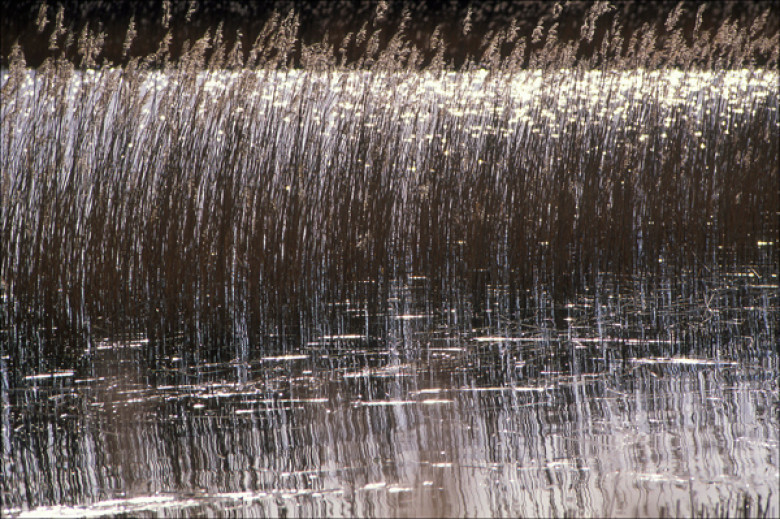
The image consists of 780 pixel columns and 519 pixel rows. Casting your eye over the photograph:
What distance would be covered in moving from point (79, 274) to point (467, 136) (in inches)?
62.0

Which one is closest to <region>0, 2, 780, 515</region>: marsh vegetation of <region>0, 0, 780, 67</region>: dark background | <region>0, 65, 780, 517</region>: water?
<region>0, 65, 780, 517</region>: water

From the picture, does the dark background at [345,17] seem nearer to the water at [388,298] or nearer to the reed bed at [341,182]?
the reed bed at [341,182]

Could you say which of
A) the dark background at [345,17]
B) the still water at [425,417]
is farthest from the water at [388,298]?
the dark background at [345,17]

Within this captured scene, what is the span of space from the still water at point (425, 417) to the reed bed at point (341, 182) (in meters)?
0.29

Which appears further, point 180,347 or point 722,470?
point 180,347

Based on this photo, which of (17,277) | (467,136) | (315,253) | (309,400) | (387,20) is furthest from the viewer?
(387,20)

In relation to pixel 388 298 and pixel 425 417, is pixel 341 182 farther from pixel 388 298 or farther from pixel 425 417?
pixel 425 417

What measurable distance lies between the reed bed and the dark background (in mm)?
5582

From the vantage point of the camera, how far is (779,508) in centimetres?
151

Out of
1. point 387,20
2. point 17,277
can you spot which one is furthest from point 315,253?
point 387,20

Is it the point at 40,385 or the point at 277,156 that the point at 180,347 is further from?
the point at 277,156

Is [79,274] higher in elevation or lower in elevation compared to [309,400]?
higher

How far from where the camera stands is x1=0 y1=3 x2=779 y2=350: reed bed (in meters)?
2.98

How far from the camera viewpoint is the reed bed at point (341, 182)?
2.98 meters
